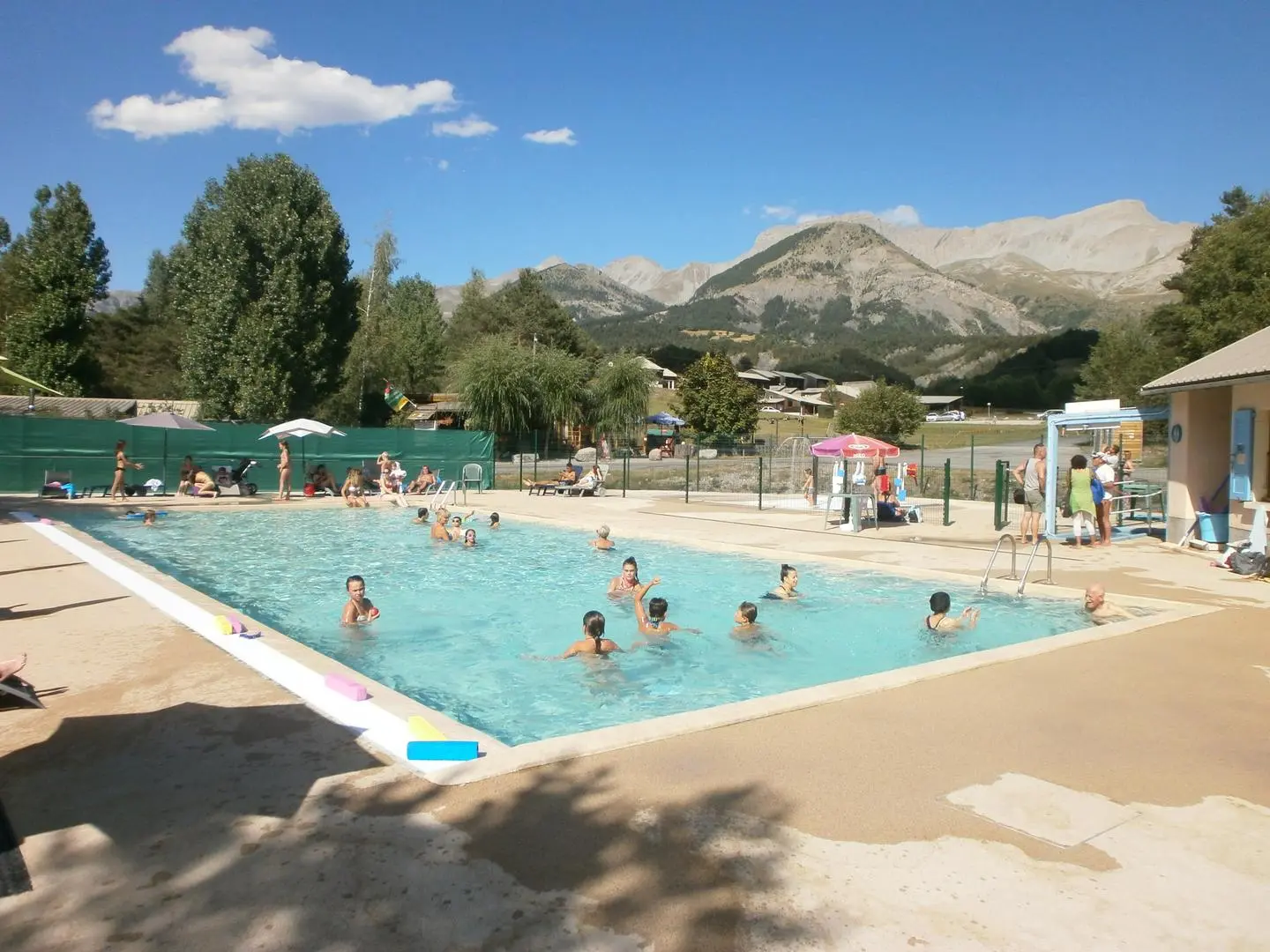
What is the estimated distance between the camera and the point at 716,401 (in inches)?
2201

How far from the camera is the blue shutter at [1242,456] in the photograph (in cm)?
1277

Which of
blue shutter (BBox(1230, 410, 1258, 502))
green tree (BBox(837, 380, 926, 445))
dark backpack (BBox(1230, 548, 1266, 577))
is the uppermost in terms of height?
green tree (BBox(837, 380, 926, 445))

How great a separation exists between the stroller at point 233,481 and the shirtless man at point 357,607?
49.3 feet

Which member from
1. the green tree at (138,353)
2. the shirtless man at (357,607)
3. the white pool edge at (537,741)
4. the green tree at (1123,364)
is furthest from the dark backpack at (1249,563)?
the green tree at (138,353)

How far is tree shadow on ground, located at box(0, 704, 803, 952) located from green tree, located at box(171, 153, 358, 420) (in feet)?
121

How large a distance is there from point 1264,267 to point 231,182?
4650cm

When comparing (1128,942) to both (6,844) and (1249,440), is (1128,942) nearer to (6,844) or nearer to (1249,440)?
(6,844)

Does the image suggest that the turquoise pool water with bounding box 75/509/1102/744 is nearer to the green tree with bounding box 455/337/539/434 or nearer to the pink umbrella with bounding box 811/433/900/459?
the pink umbrella with bounding box 811/433/900/459

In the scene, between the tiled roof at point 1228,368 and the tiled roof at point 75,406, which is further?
the tiled roof at point 75,406

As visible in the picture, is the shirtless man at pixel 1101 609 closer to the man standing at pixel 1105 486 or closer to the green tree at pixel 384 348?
the man standing at pixel 1105 486

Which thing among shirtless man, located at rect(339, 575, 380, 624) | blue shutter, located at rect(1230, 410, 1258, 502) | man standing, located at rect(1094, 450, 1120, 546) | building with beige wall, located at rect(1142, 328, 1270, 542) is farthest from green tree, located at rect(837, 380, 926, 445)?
shirtless man, located at rect(339, 575, 380, 624)

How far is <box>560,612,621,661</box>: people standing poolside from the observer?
865 cm

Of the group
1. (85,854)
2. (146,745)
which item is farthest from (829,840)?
(146,745)

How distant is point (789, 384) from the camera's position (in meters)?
138
